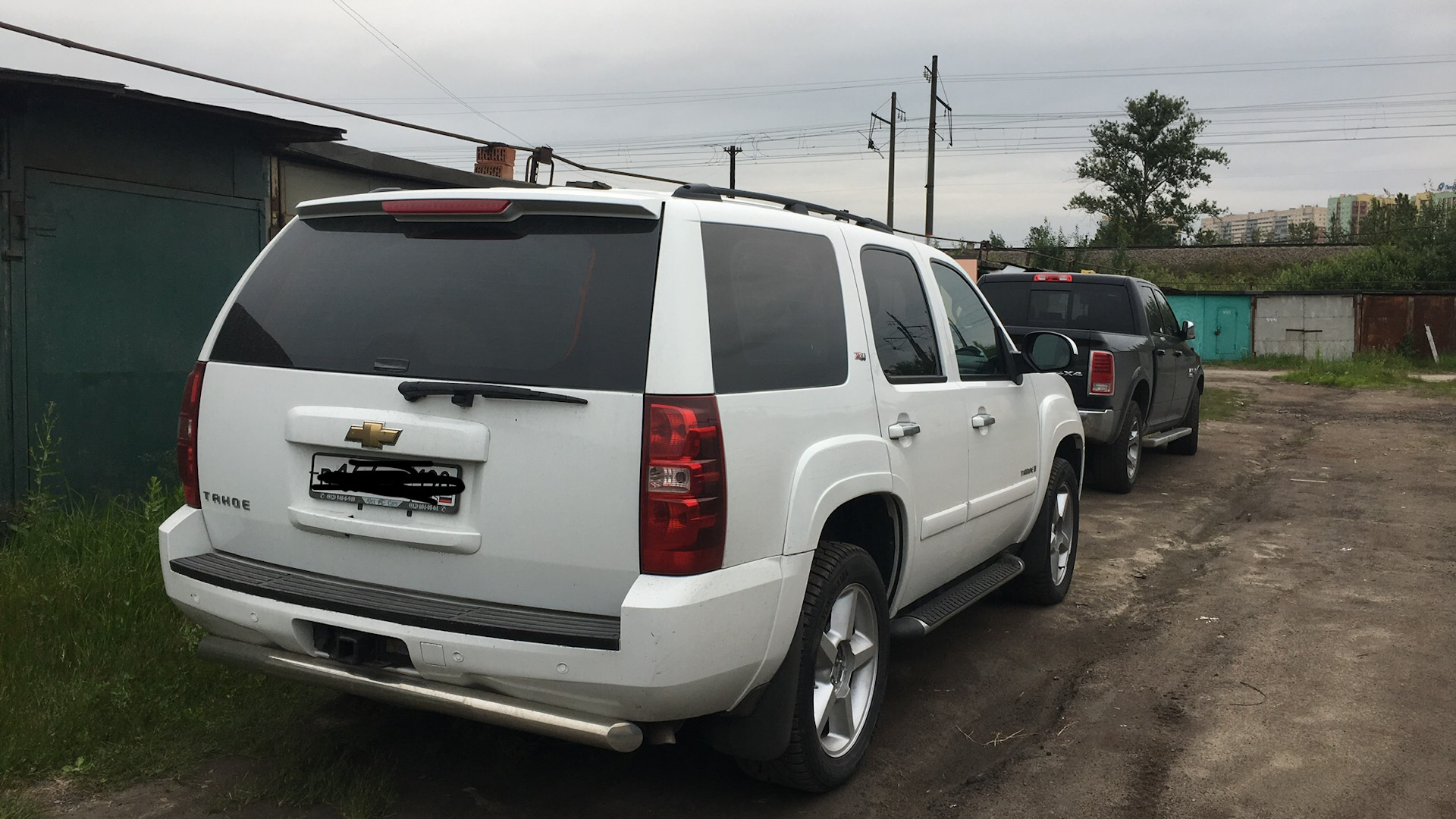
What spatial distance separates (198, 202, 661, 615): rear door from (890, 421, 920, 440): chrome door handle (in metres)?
1.25

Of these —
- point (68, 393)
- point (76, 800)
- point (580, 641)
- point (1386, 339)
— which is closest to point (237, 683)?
point (76, 800)

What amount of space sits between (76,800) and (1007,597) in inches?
179

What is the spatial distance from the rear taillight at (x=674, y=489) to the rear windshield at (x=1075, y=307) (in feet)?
26.7

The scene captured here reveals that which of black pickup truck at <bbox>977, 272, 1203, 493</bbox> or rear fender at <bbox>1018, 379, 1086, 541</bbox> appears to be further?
black pickup truck at <bbox>977, 272, 1203, 493</bbox>

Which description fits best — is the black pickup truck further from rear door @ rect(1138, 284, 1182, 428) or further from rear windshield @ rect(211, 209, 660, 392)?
rear windshield @ rect(211, 209, 660, 392)

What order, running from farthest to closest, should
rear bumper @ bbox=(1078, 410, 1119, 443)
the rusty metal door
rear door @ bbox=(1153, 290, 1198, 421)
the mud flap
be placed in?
the rusty metal door
rear door @ bbox=(1153, 290, 1198, 421)
rear bumper @ bbox=(1078, 410, 1119, 443)
the mud flap

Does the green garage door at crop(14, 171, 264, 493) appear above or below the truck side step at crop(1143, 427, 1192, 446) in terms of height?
above

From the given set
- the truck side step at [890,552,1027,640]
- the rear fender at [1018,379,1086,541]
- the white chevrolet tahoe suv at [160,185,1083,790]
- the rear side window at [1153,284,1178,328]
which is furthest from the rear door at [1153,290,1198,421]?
the white chevrolet tahoe suv at [160,185,1083,790]

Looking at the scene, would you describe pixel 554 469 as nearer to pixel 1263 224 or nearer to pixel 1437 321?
pixel 1437 321

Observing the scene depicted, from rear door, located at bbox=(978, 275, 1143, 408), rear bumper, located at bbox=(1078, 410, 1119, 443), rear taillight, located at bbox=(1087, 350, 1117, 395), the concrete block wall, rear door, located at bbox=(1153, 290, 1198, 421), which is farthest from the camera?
the concrete block wall

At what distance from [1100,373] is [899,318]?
18.8 ft

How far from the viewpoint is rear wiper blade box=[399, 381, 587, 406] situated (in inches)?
115

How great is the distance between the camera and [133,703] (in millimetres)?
4066

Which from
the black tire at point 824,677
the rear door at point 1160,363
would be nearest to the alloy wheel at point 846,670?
the black tire at point 824,677
